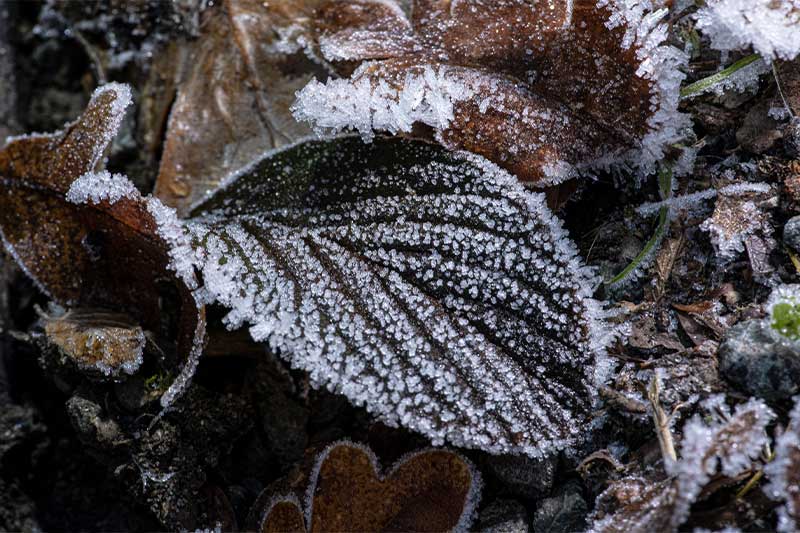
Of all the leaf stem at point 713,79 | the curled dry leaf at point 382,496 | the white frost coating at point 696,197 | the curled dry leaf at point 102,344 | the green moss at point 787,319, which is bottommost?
the curled dry leaf at point 382,496

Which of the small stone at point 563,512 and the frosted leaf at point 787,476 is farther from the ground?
the frosted leaf at point 787,476

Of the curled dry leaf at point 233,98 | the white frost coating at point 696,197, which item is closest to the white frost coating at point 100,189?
the curled dry leaf at point 233,98

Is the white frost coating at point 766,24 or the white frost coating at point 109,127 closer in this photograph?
the white frost coating at point 766,24

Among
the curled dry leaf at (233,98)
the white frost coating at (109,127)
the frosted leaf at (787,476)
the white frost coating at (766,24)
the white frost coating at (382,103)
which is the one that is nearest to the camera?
the frosted leaf at (787,476)

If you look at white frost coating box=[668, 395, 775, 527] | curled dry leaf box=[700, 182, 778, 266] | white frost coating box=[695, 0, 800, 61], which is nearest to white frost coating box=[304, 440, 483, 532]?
white frost coating box=[668, 395, 775, 527]

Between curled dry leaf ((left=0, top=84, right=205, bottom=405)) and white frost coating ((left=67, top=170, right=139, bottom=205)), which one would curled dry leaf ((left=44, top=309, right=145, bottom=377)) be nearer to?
curled dry leaf ((left=0, top=84, right=205, bottom=405))

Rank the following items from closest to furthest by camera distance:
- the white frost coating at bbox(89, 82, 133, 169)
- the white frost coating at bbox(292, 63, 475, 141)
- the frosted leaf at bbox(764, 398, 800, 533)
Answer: the frosted leaf at bbox(764, 398, 800, 533), the white frost coating at bbox(292, 63, 475, 141), the white frost coating at bbox(89, 82, 133, 169)

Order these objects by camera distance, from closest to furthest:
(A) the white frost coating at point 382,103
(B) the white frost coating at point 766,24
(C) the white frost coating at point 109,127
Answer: (B) the white frost coating at point 766,24
(A) the white frost coating at point 382,103
(C) the white frost coating at point 109,127

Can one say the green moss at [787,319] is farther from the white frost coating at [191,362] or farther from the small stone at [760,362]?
the white frost coating at [191,362]
